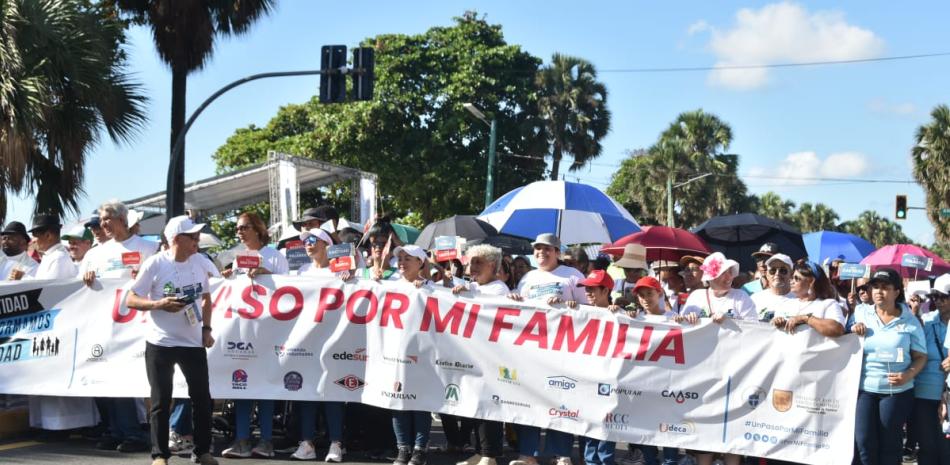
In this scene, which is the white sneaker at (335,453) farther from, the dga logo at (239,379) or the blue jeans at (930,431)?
the blue jeans at (930,431)

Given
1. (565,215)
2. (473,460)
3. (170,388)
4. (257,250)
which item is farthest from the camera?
(565,215)

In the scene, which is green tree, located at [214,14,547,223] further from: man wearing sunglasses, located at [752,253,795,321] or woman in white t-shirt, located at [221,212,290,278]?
man wearing sunglasses, located at [752,253,795,321]

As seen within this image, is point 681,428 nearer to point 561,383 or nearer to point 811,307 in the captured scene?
point 561,383

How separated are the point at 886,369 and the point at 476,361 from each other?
117 inches

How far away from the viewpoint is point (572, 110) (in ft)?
147

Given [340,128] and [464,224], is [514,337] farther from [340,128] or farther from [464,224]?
[340,128]

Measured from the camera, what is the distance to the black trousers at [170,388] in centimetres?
746

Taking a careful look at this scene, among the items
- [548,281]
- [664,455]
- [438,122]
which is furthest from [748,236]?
[438,122]

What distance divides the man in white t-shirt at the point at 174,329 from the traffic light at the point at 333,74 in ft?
37.7

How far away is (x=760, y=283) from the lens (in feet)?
35.7

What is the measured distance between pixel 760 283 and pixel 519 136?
31.6 m

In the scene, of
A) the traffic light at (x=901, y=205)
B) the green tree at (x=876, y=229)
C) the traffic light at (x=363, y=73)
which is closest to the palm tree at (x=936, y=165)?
the traffic light at (x=901, y=205)

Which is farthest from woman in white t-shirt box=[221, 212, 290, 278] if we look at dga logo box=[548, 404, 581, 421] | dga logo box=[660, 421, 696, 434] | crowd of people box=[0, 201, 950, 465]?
dga logo box=[660, 421, 696, 434]

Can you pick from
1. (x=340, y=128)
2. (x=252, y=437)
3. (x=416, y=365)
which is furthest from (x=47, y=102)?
(x=340, y=128)
